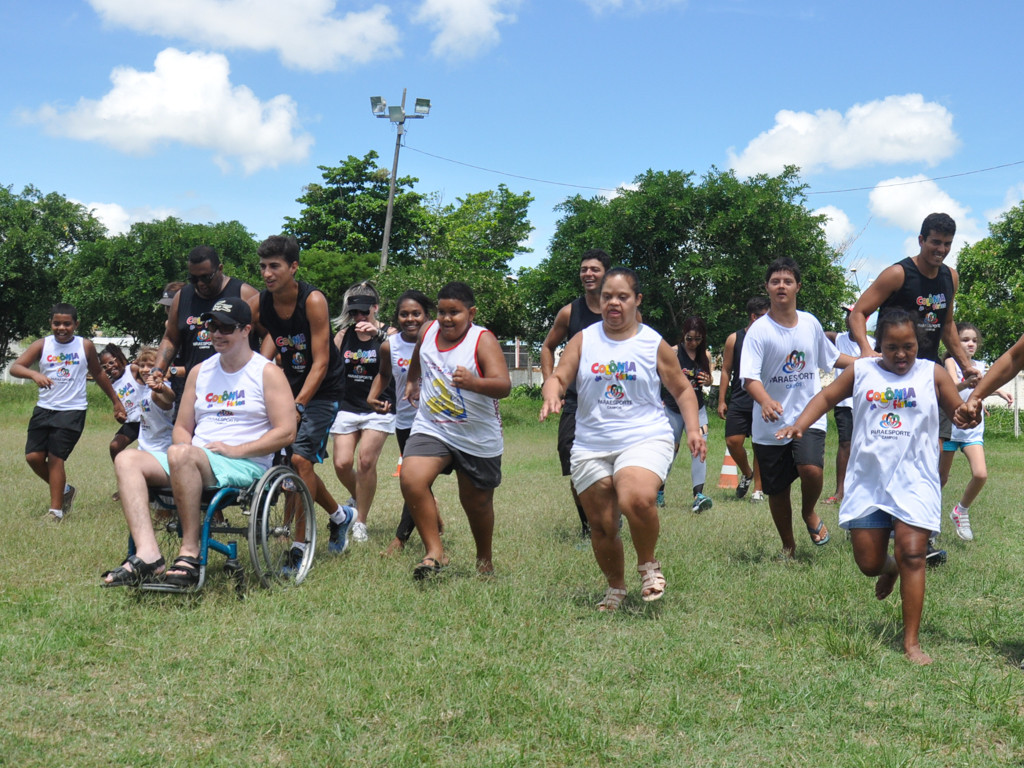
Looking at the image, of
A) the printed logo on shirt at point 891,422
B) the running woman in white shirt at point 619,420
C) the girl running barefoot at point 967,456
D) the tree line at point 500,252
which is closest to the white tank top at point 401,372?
the running woman in white shirt at point 619,420

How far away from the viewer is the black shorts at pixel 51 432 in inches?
355

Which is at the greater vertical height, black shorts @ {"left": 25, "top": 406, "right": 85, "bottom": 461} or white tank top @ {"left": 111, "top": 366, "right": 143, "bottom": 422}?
white tank top @ {"left": 111, "top": 366, "right": 143, "bottom": 422}

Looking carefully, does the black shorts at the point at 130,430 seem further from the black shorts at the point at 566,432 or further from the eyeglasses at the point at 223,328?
the black shorts at the point at 566,432

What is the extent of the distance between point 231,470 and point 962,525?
597 cm

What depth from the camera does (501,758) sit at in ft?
10.9

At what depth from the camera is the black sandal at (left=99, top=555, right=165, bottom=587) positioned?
5.09 metres

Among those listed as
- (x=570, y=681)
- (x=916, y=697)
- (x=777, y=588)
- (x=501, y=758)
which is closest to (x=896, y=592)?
(x=777, y=588)

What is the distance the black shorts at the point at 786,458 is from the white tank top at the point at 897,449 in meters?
1.75

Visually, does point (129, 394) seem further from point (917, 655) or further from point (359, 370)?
point (917, 655)

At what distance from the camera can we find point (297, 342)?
6742 millimetres

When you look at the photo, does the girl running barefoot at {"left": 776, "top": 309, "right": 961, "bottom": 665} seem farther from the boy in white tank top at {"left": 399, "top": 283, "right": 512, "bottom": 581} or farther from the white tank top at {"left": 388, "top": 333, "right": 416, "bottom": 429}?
the white tank top at {"left": 388, "top": 333, "right": 416, "bottom": 429}

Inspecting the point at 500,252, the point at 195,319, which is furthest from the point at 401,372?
the point at 500,252

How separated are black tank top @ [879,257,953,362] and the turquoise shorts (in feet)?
13.7

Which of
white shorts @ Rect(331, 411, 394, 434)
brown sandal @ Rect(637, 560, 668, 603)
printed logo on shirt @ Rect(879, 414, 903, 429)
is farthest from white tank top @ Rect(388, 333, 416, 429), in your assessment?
printed logo on shirt @ Rect(879, 414, 903, 429)
